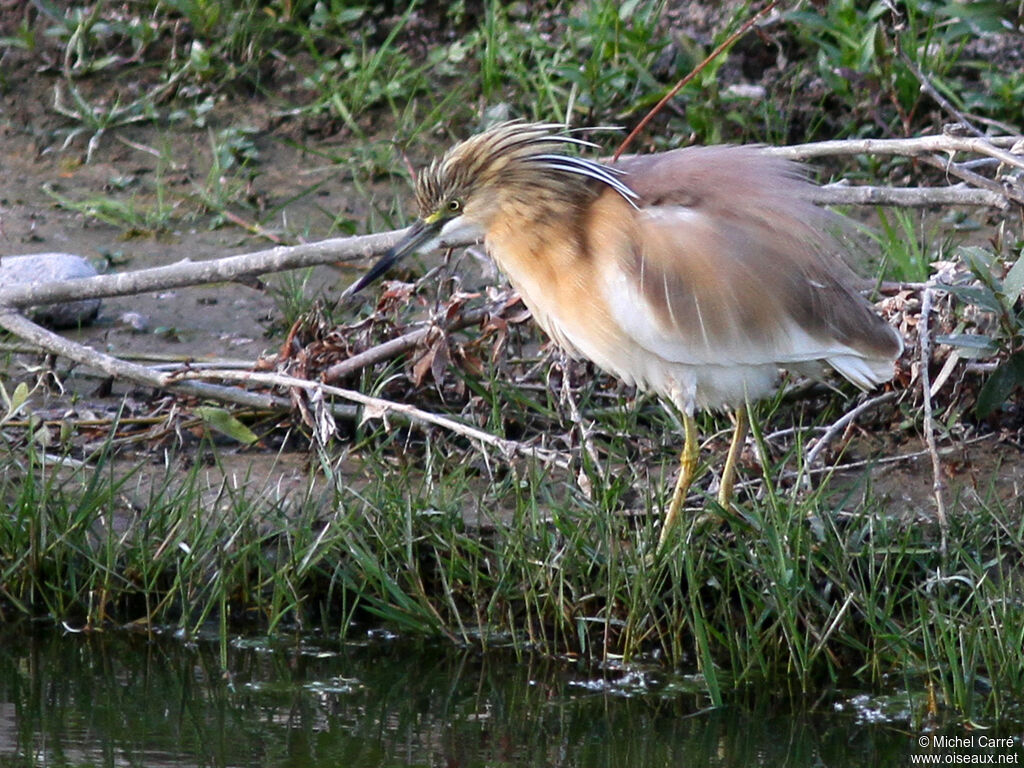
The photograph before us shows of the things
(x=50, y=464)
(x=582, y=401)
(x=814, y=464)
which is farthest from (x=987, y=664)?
(x=50, y=464)

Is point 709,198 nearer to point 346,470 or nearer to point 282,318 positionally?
point 346,470

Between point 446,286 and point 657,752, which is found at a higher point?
point 446,286

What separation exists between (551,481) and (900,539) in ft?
3.21

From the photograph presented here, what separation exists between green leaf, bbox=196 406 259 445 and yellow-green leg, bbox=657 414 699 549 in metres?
1.28

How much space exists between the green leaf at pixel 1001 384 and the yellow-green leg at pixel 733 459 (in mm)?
635

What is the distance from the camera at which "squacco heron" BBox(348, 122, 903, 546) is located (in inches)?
154

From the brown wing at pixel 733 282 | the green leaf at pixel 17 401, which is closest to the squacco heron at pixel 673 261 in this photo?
the brown wing at pixel 733 282

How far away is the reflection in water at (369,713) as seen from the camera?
3385 millimetres

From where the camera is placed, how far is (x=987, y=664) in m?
3.43

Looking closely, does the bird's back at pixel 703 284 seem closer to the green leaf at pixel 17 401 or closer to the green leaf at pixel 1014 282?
the green leaf at pixel 1014 282

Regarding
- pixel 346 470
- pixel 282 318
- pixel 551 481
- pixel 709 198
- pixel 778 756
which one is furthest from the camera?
pixel 282 318

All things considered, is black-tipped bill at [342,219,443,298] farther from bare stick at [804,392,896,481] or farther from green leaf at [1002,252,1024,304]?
green leaf at [1002,252,1024,304]

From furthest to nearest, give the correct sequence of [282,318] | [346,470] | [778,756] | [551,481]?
1. [282,318]
2. [346,470]
3. [551,481]
4. [778,756]

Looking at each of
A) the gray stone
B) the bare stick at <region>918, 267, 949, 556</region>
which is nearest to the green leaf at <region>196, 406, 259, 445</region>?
the gray stone
